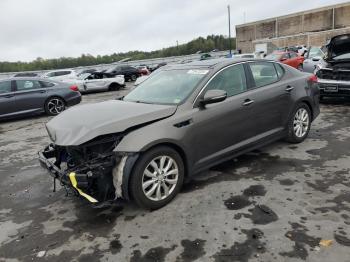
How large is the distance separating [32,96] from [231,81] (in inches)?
321

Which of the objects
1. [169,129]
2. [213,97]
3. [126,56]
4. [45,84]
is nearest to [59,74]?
[45,84]

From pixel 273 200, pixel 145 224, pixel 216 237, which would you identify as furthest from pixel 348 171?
pixel 145 224

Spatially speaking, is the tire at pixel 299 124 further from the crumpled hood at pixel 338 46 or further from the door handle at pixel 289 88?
the crumpled hood at pixel 338 46

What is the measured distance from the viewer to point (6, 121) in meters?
11.2

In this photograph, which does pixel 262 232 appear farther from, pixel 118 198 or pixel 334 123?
pixel 334 123

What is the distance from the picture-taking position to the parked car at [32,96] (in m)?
10.7

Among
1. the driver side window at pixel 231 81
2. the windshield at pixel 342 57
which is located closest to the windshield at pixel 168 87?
the driver side window at pixel 231 81

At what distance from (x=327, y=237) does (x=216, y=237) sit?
1022 millimetres

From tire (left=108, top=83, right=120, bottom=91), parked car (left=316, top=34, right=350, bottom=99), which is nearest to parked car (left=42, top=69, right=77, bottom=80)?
tire (left=108, top=83, right=120, bottom=91)

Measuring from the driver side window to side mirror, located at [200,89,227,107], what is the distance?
19 cm

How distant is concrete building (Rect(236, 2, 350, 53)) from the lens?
173ft

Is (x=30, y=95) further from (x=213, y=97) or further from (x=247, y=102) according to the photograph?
(x=213, y=97)

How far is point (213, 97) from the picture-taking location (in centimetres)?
427

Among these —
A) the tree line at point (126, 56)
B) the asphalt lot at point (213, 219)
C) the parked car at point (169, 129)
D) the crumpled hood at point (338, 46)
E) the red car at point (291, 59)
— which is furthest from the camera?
the tree line at point (126, 56)
